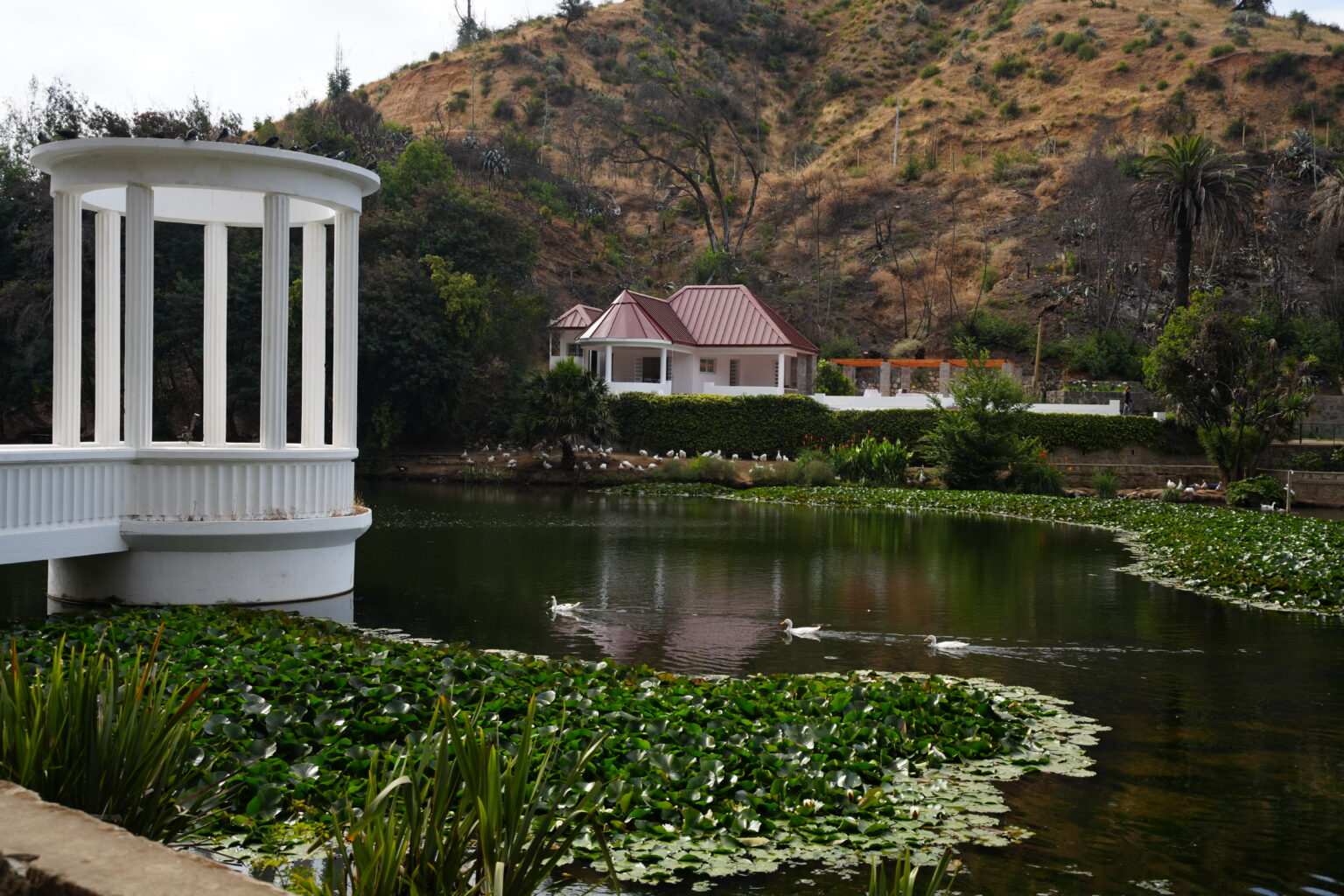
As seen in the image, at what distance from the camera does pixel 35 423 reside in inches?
1603

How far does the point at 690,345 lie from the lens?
49.1 m

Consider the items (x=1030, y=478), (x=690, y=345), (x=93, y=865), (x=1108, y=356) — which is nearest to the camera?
(x=93, y=865)

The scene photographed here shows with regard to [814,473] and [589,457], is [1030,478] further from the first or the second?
[589,457]

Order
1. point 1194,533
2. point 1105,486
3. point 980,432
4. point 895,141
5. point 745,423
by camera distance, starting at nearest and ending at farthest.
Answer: point 1194,533 → point 980,432 → point 1105,486 → point 745,423 → point 895,141

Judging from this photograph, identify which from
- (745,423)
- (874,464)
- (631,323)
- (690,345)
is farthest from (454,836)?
(690,345)

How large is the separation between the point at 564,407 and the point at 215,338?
75.4 feet

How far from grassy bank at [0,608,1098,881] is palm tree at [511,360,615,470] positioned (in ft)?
91.4

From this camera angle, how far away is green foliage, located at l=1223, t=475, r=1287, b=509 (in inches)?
1201

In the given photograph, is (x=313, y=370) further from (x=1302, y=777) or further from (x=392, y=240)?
(x=392, y=240)

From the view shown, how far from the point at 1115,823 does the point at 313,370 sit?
1106 cm

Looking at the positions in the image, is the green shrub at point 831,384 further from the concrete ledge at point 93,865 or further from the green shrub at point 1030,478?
the concrete ledge at point 93,865

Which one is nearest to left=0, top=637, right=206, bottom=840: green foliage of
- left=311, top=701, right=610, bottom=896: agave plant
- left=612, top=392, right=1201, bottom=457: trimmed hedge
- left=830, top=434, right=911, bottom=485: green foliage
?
left=311, top=701, right=610, bottom=896: agave plant

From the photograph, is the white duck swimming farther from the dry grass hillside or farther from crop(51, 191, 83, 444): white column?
the dry grass hillside

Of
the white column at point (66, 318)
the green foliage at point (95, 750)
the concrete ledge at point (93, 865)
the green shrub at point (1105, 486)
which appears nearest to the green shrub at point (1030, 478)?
the green shrub at point (1105, 486)
